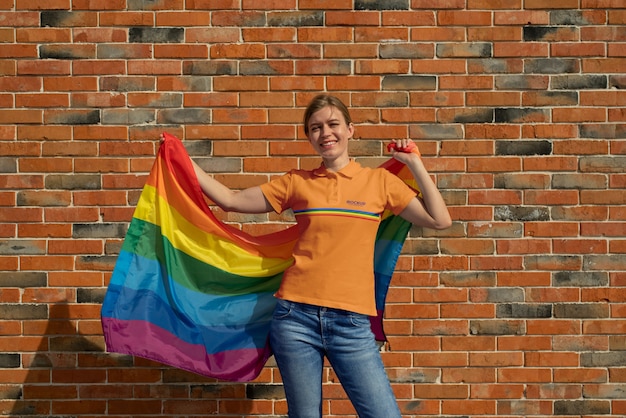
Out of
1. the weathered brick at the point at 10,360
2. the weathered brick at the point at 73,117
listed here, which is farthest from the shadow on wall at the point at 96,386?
the weathered brick at the point at 73,117

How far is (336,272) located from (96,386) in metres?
1.83

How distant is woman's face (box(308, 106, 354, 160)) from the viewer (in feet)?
9.44

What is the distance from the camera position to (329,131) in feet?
9.43

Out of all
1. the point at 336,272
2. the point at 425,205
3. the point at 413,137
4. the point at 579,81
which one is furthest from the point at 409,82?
the point at 336,272

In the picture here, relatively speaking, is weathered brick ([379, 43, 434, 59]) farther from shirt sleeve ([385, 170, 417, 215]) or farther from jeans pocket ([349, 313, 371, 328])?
jeans pocket ([349, 313, 371, 328])

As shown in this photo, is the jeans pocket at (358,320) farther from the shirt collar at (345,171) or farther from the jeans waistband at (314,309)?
the shirt collar at (345,171)

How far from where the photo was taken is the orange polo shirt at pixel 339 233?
2.76 m

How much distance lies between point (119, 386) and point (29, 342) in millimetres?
542

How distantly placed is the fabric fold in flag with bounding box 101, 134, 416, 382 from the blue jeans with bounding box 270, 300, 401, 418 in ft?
1.40

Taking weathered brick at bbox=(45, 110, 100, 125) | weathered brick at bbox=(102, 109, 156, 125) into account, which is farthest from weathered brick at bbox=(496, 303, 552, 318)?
weathered brick at bbox=(45, 110, 100, 125)

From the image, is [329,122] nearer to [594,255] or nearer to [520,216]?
[520,216]

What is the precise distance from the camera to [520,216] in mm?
3779

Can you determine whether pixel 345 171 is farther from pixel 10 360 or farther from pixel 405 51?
pixel 10 360

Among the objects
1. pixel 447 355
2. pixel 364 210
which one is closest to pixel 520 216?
pixel 447 355
